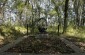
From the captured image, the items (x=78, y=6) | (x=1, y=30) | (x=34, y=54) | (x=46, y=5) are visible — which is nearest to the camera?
(x=34, y=54)

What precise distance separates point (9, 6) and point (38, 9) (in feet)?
24.2

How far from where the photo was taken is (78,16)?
172 ft

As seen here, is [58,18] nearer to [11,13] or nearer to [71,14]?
[71,14]

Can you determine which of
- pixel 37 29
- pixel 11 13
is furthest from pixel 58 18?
pixel 37 29

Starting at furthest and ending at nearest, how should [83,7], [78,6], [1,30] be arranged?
[83,7]
[78,6]
[1,30]

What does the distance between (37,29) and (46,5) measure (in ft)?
100

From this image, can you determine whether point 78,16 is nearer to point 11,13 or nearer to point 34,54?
point 11,13

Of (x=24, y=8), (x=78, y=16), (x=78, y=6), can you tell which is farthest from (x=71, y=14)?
(x=24, y=8)

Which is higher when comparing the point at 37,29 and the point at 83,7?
the point at 83,7

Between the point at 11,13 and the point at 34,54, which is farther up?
the point at 11,13

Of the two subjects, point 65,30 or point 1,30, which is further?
point 65,30

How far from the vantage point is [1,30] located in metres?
19.7

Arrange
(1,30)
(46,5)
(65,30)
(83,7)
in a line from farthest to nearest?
(46,5), (83,7), (65,30), (1,30)

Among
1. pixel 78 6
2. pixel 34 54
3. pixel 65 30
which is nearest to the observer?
pixel 34 54
